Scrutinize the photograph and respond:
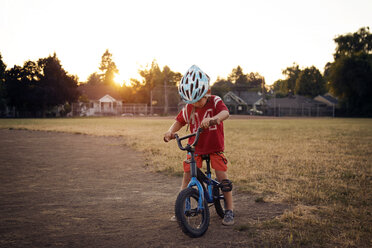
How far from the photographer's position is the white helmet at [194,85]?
9.78 ft

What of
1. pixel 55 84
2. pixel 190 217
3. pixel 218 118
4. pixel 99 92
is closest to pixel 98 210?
pixel 190 217

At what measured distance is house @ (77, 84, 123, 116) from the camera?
2138 inches

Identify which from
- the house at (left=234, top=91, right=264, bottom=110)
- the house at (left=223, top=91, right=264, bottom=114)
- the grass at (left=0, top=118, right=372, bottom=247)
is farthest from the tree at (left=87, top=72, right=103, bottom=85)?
the grass at (left=0, top=118, right=372, bottom=247)

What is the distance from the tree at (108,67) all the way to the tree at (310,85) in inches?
2212

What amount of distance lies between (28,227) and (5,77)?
52745 millimetres

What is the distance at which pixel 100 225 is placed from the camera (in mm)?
3379

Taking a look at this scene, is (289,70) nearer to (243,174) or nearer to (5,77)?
(5,77)

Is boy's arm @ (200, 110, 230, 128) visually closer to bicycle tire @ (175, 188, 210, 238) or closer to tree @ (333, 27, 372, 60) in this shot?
bicycle tire @ (175, 188, 210, 238)

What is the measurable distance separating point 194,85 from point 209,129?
0.57 m

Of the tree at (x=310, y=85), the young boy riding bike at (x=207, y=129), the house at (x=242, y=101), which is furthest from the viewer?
the tree at (x=310, y=85)

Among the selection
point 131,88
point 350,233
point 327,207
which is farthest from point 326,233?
point 131,88

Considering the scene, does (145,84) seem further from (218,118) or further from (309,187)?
(218,118)

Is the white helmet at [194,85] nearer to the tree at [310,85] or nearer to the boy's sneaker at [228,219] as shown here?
the boy's sneaker at [228,219]

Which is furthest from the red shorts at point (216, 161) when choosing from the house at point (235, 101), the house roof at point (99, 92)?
the house at point (235, 101)
